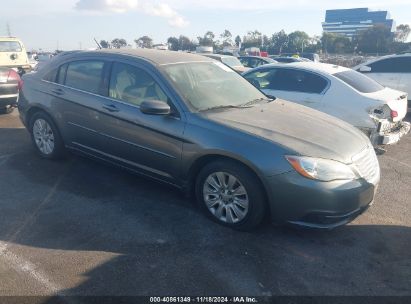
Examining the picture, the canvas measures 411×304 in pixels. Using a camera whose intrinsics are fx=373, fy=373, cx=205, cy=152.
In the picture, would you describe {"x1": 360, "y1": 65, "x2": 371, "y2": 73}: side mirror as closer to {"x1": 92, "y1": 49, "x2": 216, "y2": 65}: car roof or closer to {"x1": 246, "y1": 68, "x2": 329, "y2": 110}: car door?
{"x1": 246, "y1": 68, "x2": 329, "y2": 110}: car door

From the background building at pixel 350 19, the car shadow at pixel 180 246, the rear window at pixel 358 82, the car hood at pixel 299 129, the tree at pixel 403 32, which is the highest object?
the background building at pixel 350 19

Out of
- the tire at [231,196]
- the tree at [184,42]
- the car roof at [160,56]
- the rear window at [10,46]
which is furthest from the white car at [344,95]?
the tree at [184,42]

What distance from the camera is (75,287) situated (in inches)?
113

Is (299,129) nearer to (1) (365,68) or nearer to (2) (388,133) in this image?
(2) (388,133)

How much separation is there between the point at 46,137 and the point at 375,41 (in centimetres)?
7923

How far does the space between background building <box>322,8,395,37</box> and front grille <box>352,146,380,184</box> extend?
453 feet

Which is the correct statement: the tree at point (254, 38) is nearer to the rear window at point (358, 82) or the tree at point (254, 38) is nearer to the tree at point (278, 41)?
the tree at point (278, 41)

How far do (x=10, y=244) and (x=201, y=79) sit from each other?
2655 mm

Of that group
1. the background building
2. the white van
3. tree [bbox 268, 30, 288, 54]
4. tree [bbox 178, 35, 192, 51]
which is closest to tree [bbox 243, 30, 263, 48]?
tree [bbox 268, 30, 288, 54]

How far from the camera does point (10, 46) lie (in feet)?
51.4

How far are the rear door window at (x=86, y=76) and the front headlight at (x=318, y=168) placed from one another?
261 cm

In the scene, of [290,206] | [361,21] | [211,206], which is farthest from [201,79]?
[361,21]

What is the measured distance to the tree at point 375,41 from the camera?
232 ft

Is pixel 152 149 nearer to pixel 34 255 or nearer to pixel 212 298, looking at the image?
pixel 34 255
